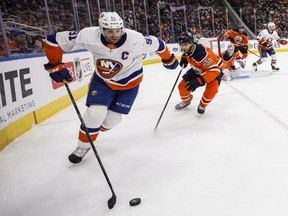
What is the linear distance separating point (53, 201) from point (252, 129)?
178 centimetres

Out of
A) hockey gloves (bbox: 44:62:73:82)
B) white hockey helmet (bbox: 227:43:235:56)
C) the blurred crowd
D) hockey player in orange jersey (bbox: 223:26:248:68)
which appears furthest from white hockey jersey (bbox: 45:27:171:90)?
hockey player in orange jersey (bbox: 223:26:248:68)

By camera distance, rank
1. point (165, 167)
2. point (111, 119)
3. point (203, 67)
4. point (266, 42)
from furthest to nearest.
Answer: point (266, 42), point (203, 67), point (111, 119), point (165, 167)

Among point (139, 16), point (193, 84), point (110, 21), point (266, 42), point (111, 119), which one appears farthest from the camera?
point (139, 16)

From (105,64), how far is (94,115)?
37 cm

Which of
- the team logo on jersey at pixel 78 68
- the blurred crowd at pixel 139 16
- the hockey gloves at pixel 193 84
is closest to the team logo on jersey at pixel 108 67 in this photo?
the hockey gloves at pixel 193 84

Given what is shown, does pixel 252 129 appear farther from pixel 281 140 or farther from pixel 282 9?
pixel 282 9

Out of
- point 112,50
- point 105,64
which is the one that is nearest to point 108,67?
point 105,64

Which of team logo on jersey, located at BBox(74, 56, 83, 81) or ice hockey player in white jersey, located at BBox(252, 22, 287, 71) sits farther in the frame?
ice hockey player in white jersey, located at BBox(252, 22, 287, 71)

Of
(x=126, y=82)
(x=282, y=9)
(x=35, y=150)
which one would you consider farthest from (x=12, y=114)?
(x=282, y=9)

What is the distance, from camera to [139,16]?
380 inches

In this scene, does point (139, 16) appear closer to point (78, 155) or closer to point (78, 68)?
point (78, 68)

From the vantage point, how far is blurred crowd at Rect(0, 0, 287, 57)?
4.21m

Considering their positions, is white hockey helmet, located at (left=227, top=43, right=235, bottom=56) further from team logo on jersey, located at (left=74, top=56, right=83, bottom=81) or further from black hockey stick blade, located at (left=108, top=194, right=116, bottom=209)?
black hockey stick blade, located at (left=108, top=194, right=116, bottom=209)

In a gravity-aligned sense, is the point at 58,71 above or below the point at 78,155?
above
